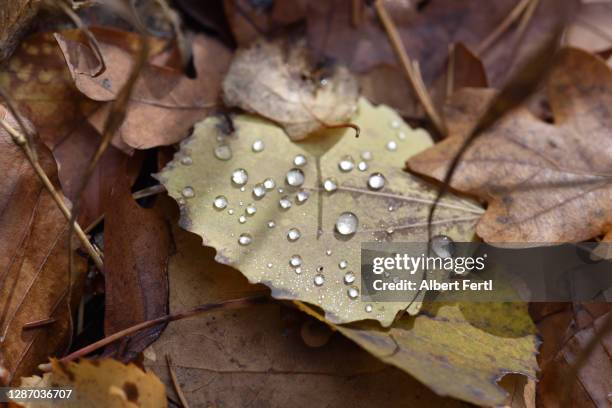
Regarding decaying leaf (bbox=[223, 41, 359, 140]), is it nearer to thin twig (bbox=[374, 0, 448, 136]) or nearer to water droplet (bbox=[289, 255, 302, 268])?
thin twig (bbox=[374, 0, 448, 136])

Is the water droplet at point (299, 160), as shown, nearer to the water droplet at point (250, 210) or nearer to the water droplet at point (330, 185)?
the water droplet at point (330, 185)

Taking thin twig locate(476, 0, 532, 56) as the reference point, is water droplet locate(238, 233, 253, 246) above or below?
below

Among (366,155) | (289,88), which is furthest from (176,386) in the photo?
(289,88)

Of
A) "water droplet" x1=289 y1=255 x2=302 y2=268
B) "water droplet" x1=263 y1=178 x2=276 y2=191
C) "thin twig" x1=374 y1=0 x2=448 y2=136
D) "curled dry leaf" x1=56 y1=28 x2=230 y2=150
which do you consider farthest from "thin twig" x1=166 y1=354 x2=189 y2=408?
"thin twig" x1=374 y1=0 x2=448 y2=136

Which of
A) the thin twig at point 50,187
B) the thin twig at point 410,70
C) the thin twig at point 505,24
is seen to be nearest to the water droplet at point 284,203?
the thin twig at point 50,187

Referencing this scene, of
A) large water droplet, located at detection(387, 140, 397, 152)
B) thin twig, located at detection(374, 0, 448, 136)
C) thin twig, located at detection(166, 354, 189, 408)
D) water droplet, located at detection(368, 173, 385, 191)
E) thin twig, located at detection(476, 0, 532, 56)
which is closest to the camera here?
thin twig, located at detection(166, 354, 189, 408)

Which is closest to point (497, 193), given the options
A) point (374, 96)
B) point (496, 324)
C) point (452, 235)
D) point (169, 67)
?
point (452, 235)
